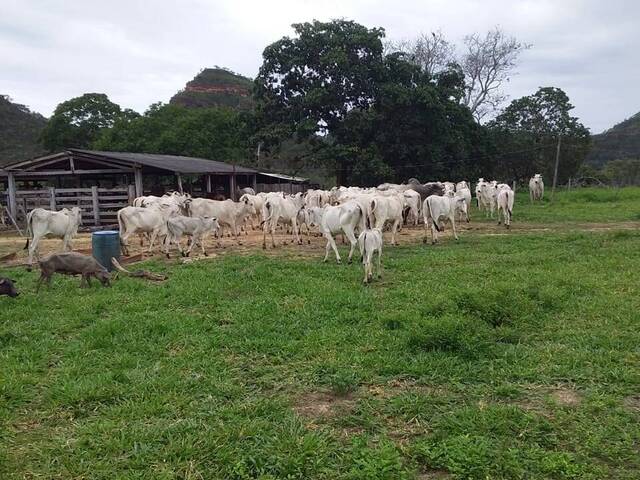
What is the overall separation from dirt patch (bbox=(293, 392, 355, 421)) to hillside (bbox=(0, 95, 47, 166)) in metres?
44.1

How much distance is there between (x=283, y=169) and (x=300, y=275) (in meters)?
41.5

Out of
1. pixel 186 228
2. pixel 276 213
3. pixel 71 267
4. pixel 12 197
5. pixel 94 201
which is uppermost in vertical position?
pixel 12 197

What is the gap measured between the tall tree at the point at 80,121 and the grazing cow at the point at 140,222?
113ft

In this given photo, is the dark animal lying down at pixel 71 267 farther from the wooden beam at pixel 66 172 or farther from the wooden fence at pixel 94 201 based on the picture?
the wooden beam at pixel 66 172

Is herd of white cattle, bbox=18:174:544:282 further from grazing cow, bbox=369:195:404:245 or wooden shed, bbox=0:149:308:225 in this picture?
wooden shed, bbox=0:149:308:225

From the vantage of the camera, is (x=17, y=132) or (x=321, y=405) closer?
(x=321, y=405)

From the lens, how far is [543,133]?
40625 millimetres

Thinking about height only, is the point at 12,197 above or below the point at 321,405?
above

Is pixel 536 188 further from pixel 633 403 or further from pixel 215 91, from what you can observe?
pixel 215 91

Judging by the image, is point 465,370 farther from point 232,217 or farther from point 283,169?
point 283,169

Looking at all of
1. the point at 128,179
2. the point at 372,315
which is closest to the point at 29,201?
the point at 128,179

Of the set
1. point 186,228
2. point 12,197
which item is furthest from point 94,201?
point 186,228

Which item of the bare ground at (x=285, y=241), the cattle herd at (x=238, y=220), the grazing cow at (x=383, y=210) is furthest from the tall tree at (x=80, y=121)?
the grazing cow at (x=383, y=210)

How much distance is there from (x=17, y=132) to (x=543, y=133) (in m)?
44.8
